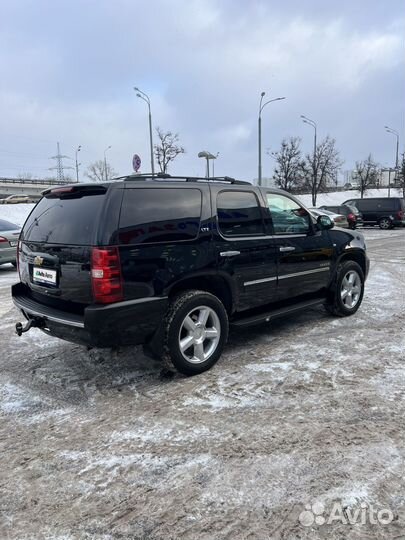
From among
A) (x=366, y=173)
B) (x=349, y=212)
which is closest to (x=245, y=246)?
(x=349, y=212)

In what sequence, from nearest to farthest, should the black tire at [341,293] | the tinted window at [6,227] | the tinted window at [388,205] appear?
the black tire at [341,293] < the tinted window at [6,227] < the tinted window at [388,205]

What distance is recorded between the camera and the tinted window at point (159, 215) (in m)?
3.62

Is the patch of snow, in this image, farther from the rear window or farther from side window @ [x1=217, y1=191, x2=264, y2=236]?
side window @ [x1=217, y1=191, x2=264, y2=236]

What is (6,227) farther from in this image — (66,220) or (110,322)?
(110,322)

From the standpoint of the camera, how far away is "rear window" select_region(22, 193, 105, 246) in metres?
3.61

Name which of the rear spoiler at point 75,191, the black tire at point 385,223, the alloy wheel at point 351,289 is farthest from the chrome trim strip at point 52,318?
the black tire at point 385,223

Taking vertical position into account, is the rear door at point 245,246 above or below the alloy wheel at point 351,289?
above

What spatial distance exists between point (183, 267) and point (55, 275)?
111cm

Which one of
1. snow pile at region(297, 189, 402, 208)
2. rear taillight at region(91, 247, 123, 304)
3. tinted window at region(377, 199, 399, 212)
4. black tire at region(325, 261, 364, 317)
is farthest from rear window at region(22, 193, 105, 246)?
snow pile at region(297, 189, 402, 208)

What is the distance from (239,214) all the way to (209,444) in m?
2.40

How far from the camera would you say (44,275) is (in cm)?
396

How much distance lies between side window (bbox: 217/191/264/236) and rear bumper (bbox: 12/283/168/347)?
110cm

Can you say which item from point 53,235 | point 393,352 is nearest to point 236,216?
point 53,235

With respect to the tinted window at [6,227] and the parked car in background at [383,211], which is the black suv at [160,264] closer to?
the tinted window at [6,227]
